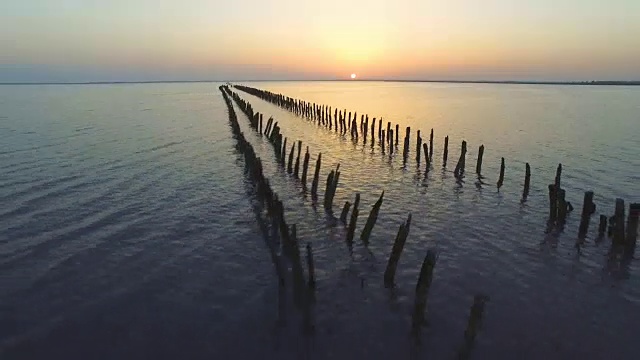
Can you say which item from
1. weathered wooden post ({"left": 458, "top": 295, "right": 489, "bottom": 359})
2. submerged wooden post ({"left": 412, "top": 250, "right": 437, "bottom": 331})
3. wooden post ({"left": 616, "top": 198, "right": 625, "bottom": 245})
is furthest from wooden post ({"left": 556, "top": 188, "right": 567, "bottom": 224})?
weathered wooden post ({"left": 458, "top": 295, "right": 489, "bottom": 359})

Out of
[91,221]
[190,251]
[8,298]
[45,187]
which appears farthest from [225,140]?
[8,298]

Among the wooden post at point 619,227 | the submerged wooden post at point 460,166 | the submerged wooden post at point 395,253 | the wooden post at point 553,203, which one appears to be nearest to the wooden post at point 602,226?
the wooden post at point 619,227

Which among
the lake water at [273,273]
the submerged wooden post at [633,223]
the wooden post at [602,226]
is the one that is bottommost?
the lake water at [273,273]

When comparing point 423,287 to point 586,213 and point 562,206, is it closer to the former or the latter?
point 586,213

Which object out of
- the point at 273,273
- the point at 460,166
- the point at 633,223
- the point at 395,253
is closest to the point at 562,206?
the point at 633,223

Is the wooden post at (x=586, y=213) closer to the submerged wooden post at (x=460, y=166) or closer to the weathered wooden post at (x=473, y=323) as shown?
the weathered wooden post at (x=473, y=323)

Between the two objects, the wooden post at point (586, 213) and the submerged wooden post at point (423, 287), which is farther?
the wooden post at point (586, 213)

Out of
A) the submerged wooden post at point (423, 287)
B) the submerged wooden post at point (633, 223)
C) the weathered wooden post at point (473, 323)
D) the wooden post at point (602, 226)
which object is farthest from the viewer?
the wooden post at point (602, 226)

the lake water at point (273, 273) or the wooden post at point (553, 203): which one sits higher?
the wooden post at point (553, 203)
